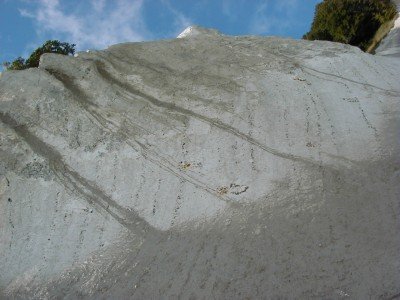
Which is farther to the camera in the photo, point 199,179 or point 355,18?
point 355,18

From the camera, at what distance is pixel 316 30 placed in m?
19.3

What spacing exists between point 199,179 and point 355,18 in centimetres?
1494

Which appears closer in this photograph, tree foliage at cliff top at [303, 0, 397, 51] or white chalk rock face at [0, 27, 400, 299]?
white chalk rock face at [0, 27, 400, 299]

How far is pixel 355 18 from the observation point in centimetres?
1845

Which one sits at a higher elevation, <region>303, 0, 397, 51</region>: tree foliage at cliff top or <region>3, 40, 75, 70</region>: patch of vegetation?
<region>303, 0, 397, 51</region>: tree foliage at cliff top

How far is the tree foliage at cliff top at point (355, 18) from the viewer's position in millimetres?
18375

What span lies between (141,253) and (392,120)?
14.0 feet

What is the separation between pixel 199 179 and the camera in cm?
626

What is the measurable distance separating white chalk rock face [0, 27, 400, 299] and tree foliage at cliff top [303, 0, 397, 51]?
1103 centimetres

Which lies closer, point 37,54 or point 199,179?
point 199,179

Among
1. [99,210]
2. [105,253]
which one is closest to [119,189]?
[99,210]

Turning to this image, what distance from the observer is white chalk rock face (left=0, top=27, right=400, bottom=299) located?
528 cm

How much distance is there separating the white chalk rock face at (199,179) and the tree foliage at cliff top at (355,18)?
11.0 m

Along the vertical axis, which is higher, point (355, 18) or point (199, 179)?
point (355, 18)
